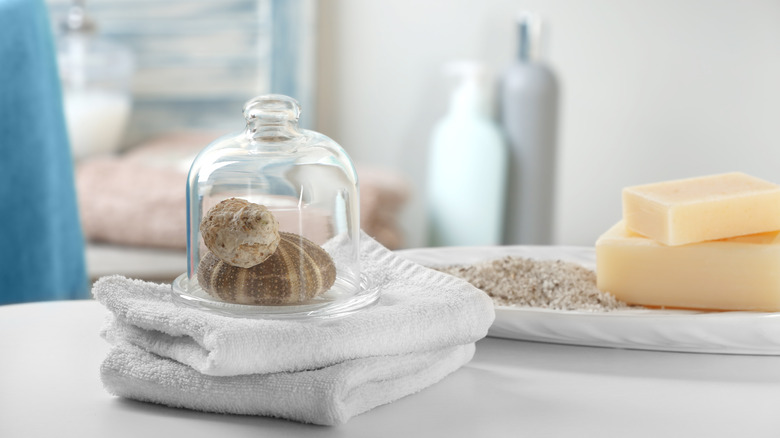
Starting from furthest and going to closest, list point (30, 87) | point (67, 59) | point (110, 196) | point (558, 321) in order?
point (67, 59)
point (110, 196)
point (30, 87)
point (558, 321)

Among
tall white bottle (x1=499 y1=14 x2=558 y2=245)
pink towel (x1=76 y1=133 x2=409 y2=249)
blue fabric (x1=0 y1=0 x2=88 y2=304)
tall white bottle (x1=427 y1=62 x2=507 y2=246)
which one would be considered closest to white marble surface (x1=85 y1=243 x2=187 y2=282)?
pink towel (x1=76 y1=133 x2=409 y2=249)

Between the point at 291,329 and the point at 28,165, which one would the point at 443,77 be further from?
the point at 291,329

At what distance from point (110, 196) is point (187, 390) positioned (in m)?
1.07

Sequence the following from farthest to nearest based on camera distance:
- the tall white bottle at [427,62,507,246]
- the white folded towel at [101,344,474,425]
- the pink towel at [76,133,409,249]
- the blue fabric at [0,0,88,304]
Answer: the tall white bottle at [427,62,507,246] → the pink towel at [76,133,409,249] → the blue fabric at [0,0,88,304] → the white folded towel at [101,344,474,425]

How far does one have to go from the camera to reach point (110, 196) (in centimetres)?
138

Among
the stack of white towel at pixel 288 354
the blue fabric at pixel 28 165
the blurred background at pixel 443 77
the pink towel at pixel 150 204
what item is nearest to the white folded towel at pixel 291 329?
the stack of white towel at pixel 288 354

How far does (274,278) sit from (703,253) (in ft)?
0.88

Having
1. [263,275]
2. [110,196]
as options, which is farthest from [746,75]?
[263,275]

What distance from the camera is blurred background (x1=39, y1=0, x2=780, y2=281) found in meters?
1.69

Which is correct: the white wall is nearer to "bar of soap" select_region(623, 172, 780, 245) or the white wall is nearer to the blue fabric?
the blue fabric

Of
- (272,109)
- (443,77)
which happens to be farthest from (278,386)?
(443,77)

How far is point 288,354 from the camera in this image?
36 centimetres

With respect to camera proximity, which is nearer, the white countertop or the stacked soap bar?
the white countertop

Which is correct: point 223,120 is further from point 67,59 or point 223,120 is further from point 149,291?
point 149,291
